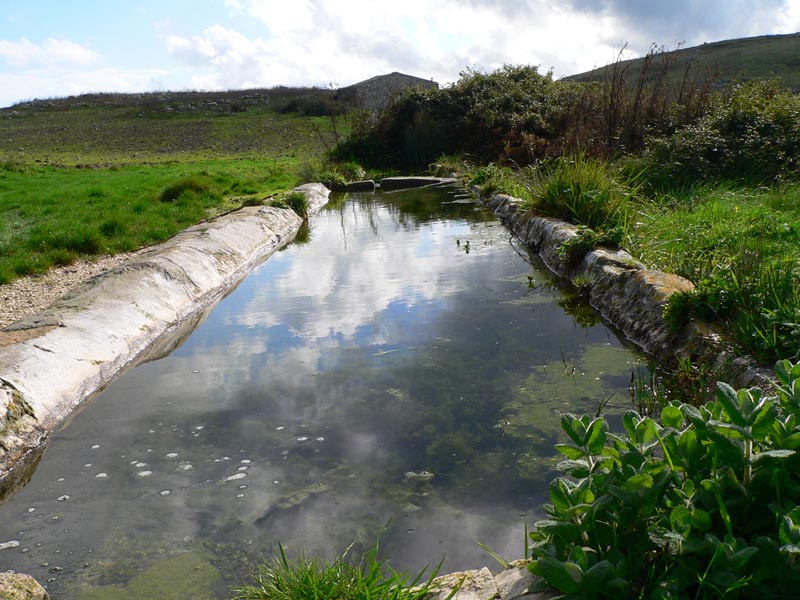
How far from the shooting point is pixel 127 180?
16.9m

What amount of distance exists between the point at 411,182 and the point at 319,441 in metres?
13.5

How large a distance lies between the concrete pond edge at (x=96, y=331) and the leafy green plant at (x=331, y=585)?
183cm

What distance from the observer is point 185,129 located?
44.7 m

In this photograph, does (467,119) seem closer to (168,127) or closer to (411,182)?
(411,182)

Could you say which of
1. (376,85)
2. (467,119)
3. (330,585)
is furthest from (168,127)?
(330,585)

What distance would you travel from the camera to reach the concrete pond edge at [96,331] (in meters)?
3.79

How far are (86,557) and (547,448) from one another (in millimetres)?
2172

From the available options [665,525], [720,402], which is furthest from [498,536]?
[720,402]

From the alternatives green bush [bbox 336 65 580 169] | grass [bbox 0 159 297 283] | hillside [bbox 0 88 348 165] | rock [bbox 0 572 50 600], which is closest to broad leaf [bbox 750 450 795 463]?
rock [bbox 0 572 50 600]

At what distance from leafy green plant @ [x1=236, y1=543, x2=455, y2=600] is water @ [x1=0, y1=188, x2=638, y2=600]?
0.77 ft

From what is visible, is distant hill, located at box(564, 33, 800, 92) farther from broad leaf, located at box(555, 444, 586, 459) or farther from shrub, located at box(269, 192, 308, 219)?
broad leaf, located at box(555, 444, 586, 459)

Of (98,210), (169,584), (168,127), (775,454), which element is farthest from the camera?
(168,127)

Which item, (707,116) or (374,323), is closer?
(374,323)

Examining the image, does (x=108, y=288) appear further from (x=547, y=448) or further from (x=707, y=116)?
(x=707, y=116)
